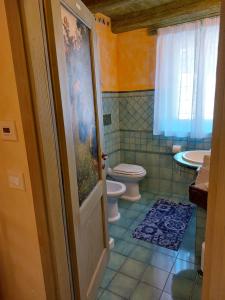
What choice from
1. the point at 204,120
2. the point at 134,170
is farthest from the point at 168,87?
the point at 134,170

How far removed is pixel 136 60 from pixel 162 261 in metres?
2.51

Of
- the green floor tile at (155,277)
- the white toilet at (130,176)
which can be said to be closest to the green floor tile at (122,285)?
the green floor tile at (155,277)

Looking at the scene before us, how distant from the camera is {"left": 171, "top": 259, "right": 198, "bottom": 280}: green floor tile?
5.76ft

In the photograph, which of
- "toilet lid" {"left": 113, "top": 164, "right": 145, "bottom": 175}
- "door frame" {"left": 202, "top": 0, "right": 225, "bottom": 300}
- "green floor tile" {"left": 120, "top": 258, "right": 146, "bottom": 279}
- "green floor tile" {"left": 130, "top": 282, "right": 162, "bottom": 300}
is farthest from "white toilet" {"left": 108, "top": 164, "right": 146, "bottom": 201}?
"door frame" {"left": 202, "top": 0, "right": 225, "bottom": 300}

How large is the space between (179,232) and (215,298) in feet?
5.09

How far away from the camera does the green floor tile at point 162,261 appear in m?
1.85

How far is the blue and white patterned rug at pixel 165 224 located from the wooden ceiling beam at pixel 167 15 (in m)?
2.32

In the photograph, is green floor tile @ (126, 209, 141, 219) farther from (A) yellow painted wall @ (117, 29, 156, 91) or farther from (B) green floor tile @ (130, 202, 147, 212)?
(A) yellow painted wall @ (117, 29, 156, 91)

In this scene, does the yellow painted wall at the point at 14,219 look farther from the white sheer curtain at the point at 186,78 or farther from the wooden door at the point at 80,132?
the white sheer curtain at the point at 186,78

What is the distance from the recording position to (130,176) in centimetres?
282

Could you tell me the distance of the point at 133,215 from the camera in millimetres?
2658

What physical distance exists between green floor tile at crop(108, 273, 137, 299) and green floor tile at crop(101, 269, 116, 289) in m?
0.03

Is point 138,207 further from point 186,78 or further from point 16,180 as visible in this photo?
point 16,180

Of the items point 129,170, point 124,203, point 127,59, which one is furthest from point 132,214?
point 127,59
